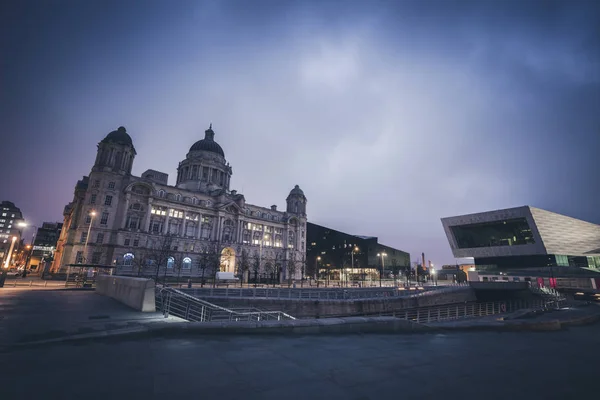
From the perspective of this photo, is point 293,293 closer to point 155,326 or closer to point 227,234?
point 155,326

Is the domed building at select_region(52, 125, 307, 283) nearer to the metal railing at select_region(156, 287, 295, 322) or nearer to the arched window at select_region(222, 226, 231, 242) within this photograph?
the arched window at select_region(222, 226, 231, 242)

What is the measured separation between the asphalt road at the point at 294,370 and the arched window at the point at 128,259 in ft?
223

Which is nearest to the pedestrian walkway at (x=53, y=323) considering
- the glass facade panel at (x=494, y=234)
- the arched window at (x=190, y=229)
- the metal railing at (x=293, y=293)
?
the metal railing at (x=293, y=293)

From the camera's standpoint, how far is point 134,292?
13133 mm

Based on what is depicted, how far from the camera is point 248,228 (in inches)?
3553

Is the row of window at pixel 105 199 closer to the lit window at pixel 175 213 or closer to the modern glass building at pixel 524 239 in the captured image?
the lit window at pixel 175 213

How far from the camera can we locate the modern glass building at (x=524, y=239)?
7012cm

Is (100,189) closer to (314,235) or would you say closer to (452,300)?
(452,300)

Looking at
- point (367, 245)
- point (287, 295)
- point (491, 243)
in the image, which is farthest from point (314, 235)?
point (287, 295)

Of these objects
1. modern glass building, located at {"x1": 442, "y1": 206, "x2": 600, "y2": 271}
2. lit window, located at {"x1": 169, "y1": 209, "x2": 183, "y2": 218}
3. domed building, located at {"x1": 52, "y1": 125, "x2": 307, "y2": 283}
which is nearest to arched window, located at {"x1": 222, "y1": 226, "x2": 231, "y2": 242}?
domed building, located at {"x1": 52, "y1": 125, "x2": 307, "y2": 283}

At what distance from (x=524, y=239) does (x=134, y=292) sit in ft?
298

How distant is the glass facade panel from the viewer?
73.1m

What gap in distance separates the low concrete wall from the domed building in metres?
36.3

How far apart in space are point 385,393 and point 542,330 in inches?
442
